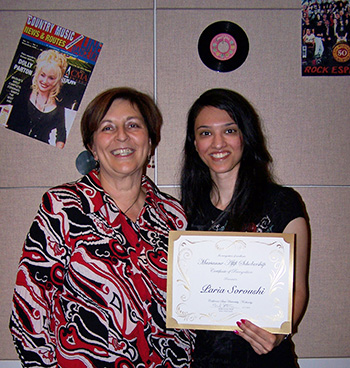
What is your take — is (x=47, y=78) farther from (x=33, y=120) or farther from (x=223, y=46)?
(x=223, y=46)

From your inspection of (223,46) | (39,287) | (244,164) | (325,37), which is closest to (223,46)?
(223,46)

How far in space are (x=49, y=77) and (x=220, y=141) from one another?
1.22m

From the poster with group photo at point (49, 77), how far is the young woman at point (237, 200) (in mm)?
827

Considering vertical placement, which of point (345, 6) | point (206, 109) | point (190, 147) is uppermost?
point (345, 6)

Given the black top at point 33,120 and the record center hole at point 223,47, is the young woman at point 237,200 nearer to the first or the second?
the record center hole at point 223,47

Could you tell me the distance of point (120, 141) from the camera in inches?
61.7

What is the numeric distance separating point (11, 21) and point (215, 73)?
131 cm

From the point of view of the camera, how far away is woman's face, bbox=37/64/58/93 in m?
2.16

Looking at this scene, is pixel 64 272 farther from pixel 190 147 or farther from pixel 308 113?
pixel 308 113

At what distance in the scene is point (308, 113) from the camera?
2201 millimetres

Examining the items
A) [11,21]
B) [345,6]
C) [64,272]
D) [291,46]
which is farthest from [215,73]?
[64,272]

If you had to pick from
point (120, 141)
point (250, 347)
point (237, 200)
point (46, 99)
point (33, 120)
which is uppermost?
point (46, 99)

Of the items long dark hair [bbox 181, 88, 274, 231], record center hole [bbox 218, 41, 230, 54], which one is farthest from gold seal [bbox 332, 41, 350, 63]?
long dark hair [bbox 181, 88, 274, 231]

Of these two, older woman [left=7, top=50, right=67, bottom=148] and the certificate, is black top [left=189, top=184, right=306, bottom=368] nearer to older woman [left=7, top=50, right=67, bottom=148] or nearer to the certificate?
the certificate
